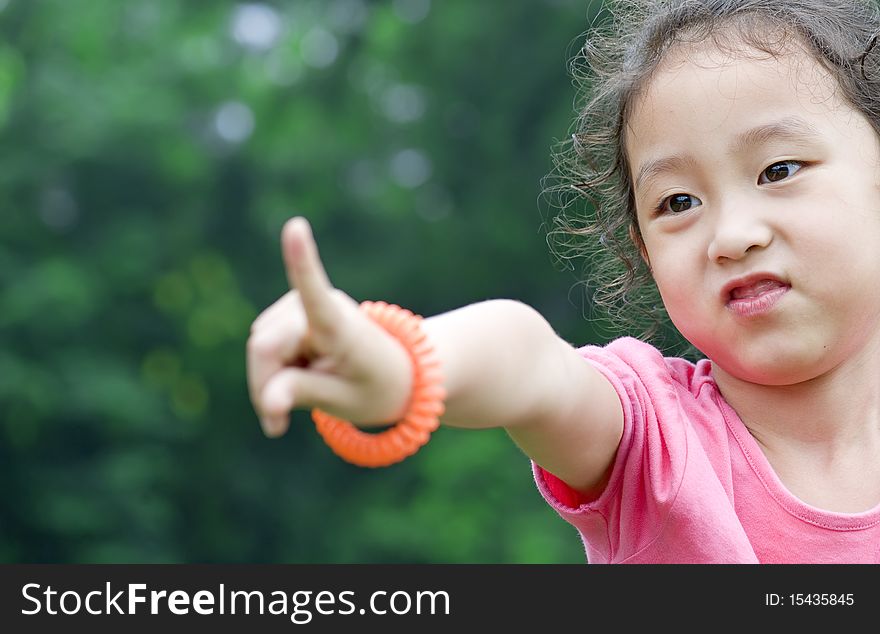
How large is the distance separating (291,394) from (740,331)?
654mm

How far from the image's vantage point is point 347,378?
1023mm

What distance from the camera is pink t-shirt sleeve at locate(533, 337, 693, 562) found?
1417mm

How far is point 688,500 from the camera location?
54.9 inches

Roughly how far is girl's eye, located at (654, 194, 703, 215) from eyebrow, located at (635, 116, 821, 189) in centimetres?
3

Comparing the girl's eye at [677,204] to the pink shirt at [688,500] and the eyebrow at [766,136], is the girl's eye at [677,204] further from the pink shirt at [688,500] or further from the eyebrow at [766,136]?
the pink shirt at [688,500]

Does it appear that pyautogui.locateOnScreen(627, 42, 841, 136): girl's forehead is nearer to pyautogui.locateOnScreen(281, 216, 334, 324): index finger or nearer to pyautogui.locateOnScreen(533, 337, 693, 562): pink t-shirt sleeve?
pyautogui.locateOnScreen(533, 337, 693, 562): pink t-shirt sleeve

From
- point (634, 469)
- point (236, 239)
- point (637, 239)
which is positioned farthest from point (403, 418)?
point (236, 239)

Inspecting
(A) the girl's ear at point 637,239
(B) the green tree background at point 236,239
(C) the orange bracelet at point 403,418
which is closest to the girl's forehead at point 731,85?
(A) the girl's ear at point 637,239

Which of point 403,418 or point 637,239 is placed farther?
point 637,239

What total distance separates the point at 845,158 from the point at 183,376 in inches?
379

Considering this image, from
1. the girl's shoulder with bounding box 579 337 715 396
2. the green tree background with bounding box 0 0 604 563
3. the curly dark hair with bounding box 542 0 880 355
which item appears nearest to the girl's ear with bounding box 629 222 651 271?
the curly dark hair with bounding box 542 0 880 355

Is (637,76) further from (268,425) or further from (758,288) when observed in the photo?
(268,425)

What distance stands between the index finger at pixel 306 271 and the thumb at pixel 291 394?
0.16 ft

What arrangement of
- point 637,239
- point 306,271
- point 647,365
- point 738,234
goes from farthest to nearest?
point 637,239
point 647,365
point 738,234
point 306,271
